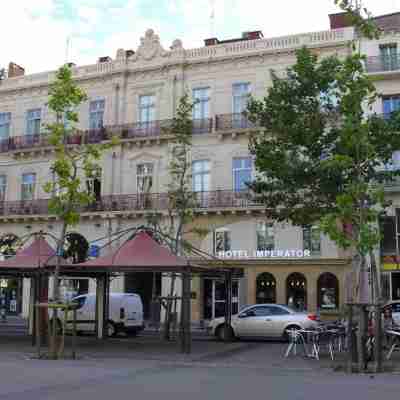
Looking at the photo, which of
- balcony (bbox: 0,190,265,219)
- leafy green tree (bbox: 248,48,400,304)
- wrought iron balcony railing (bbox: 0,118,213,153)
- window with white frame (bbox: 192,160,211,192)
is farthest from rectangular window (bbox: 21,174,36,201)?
leafy green tree (bbox: 248,48,400,304)

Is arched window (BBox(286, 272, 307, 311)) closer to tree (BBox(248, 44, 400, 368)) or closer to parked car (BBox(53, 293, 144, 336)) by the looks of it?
parked car (BBox(53, 293, 144, 336))

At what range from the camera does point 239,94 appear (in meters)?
34.8

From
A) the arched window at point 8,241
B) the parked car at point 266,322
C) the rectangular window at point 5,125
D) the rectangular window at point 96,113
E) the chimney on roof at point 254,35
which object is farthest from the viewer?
the rectangular window at point 5,125

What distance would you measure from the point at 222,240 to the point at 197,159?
4.69 m

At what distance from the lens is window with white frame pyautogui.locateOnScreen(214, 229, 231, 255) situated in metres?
33.6

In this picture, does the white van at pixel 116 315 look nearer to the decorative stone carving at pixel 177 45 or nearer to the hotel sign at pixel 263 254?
the hotel sign at pixel 263 254

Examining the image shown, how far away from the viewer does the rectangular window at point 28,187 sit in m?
39.0

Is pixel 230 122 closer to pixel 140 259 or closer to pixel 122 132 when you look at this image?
pixel 122 132

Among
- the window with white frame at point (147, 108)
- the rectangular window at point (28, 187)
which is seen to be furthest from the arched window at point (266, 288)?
the rectangular window at point (28, 187)

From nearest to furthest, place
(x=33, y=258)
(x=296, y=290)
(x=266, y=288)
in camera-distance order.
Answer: (x=33, y=258) < (x=296, y=290) < (x=266, y=288)

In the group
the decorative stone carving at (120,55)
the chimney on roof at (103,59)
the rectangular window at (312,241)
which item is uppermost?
the chimney on roof at (103,59)

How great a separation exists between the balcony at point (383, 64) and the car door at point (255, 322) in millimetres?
14730

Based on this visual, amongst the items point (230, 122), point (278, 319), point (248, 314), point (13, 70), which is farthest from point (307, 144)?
point (13, 70)

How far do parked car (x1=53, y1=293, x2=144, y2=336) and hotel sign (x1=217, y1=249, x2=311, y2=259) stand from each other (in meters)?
8.65
